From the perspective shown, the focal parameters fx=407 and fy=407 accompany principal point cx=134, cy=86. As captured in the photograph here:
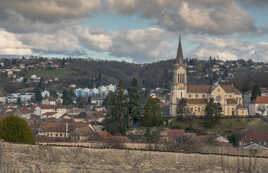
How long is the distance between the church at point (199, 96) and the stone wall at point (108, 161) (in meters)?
44.5

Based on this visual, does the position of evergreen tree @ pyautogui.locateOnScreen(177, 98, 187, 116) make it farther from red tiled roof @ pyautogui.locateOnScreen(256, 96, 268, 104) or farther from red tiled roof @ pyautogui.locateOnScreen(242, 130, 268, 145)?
red tiled roof @ pyautogui.locateOnScreen(242, 130, 268, 145)

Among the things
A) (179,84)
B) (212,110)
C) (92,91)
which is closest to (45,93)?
(92,91)

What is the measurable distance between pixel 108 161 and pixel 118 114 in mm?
33931

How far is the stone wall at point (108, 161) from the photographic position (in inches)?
781

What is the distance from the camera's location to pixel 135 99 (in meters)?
56.8

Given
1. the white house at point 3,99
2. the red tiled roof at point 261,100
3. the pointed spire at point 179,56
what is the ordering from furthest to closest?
the white house at point 3,99
the pointed spire at point 179,56
the red tiled roof at point 261,100

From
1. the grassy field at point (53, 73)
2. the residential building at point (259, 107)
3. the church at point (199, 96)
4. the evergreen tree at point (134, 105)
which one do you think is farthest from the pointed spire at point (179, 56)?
the grassy field at point (53, 73)

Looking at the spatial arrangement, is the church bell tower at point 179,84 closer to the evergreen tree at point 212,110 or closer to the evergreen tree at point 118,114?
the evergreen tree at point 212,110

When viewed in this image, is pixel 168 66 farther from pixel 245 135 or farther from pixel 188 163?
pixel 188 163

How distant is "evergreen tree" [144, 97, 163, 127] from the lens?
55.6 meters

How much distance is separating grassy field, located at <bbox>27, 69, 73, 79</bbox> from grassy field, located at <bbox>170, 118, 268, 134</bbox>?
12018 centimetres

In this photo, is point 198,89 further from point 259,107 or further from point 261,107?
point 261,107

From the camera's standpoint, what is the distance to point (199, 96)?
69562 mm

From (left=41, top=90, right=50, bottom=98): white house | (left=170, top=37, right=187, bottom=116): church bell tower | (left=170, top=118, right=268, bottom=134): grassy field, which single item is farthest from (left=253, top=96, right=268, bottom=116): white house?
(left=41, top=90, right=50, bottom=98): white house
